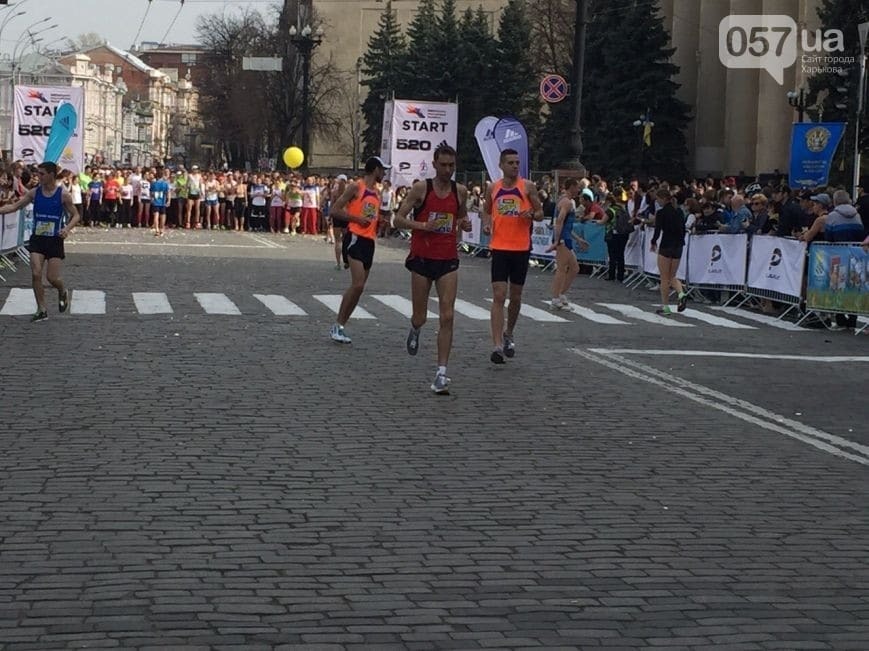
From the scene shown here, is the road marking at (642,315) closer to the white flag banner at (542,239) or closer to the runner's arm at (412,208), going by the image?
the runner's arm at (412,208)

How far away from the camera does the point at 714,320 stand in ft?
72.3

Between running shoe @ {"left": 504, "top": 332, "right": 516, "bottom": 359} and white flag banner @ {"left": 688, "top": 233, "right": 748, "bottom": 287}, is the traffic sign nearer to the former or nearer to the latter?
white flag banner @ {"left": 688, "top": 233, "right": 748, "bottom": 287}

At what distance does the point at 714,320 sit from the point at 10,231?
42.0 feet

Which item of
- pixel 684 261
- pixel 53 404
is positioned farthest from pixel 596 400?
pixel 684 261

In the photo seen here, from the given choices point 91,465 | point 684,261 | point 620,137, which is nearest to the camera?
point 91,465

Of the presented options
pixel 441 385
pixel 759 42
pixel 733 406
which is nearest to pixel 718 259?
pixel 733 406

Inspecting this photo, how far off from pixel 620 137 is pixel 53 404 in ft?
177

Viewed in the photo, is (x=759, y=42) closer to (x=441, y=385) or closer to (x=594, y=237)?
(x=594, y=237)

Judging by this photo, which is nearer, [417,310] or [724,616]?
[724,616]

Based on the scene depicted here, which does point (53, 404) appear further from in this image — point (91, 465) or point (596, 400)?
point (596, 400)

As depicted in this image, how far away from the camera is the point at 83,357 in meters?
14.7

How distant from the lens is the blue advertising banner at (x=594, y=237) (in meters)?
31.3

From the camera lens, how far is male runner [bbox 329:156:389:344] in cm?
1645

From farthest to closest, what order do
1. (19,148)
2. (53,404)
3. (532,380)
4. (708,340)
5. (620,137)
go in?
(620,137), (19,148), (708,340), (532,380), (53,404)
